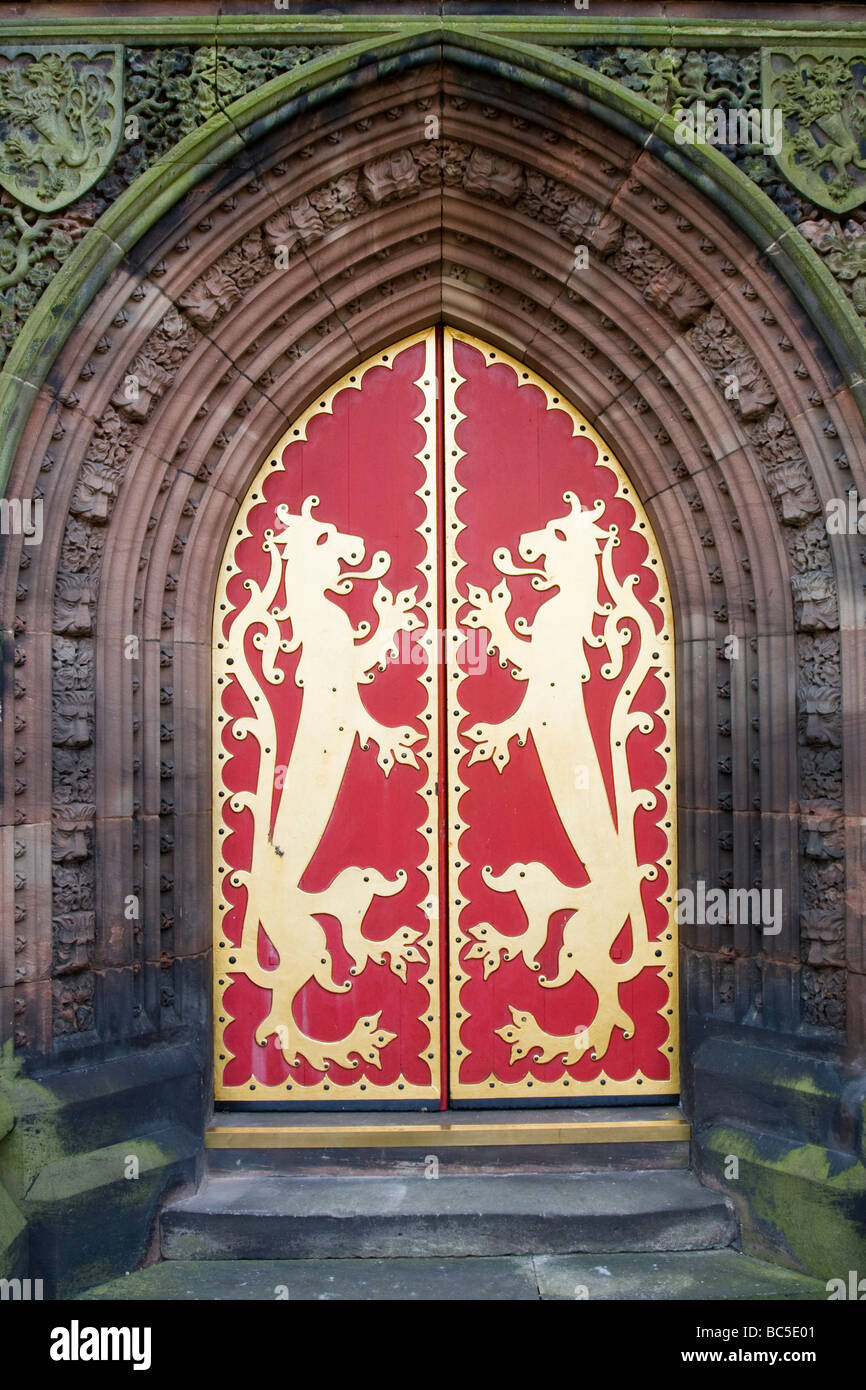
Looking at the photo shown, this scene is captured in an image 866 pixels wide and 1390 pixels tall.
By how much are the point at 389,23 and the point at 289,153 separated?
1.93 ft

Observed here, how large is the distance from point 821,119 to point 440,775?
2.86m

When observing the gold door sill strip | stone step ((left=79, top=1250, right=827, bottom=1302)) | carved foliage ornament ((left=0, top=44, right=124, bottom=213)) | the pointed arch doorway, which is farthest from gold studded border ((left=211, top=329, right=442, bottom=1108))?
carved foliage ornament ((left=0, top=44, right=124, bottom=213))

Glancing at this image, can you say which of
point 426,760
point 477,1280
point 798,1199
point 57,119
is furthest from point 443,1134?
point 57,119

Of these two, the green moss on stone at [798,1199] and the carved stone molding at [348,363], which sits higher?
the carved stone molding at [348,363]

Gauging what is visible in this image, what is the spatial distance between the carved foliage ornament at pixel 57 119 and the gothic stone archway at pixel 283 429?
35cm

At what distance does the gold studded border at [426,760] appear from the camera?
4.32m

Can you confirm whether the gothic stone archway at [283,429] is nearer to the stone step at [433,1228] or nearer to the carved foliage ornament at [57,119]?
the stone step at [433,1228]

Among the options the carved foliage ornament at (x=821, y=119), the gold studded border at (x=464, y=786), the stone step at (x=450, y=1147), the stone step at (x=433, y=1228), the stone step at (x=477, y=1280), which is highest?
the carved foliage ornament at (x=821, y=119)

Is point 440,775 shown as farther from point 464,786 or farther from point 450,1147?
point 450,1147

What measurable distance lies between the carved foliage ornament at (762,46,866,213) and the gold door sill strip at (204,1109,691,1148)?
3.57 m

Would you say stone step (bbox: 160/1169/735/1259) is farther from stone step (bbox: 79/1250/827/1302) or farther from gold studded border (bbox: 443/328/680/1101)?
gold studded border (bbox: 443/328/680/1101)

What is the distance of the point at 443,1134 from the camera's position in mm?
4223

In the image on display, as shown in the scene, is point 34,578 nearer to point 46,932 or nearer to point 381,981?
point 46,932

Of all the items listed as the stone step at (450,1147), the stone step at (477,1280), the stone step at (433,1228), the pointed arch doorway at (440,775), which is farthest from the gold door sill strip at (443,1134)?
the stone step at (477,1280)
